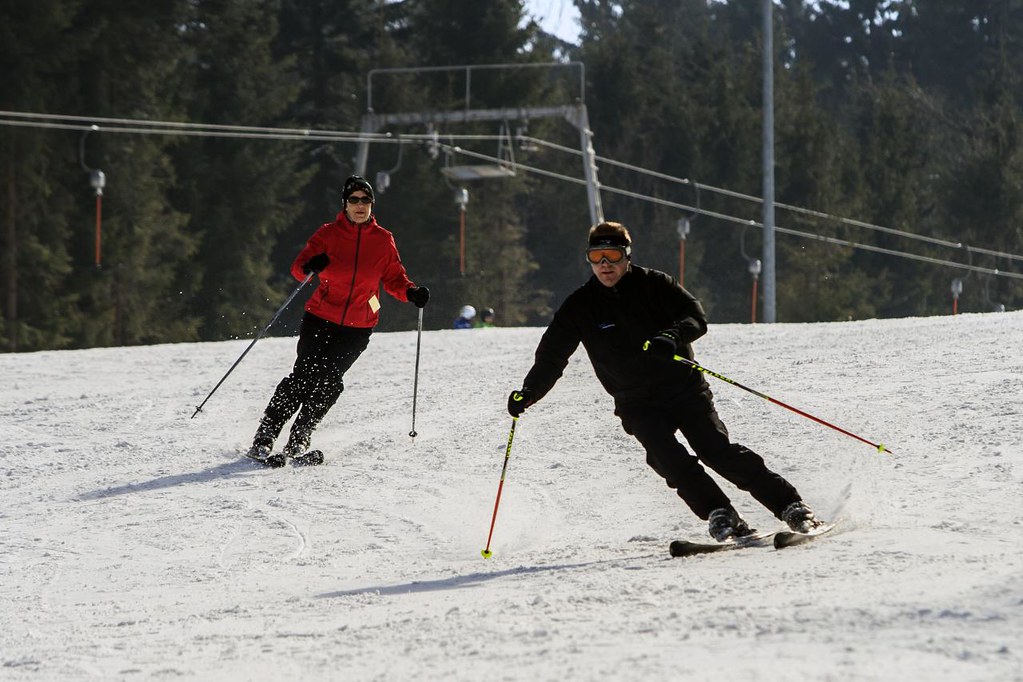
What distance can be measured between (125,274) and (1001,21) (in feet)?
136

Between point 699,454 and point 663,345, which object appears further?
point 699,454

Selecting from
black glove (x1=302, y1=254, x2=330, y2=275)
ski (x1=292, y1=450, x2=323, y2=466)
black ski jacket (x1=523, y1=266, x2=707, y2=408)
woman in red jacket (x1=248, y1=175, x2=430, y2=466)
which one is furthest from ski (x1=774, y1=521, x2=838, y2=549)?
ski (x1=292, y1=450, x2=323, y2=466)

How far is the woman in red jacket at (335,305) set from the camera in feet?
25.4

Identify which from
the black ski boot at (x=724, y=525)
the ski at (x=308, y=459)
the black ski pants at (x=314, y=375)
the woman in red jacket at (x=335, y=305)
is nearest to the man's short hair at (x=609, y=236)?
the black ski boot at (x=724, y=525)

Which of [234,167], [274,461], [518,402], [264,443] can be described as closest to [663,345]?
[518,402]

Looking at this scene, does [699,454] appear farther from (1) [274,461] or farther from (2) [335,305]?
(1) [274,461]

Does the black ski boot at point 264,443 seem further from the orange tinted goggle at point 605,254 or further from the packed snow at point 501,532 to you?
the orange tinted goggle at point 605,254

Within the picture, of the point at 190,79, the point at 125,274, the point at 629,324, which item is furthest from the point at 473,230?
the point at 629,324

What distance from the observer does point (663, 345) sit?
536cm

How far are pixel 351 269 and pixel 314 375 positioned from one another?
608 mm

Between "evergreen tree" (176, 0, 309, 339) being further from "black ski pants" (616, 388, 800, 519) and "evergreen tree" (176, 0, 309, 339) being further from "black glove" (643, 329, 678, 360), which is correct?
"black glove" (643, 329, 678, 360)

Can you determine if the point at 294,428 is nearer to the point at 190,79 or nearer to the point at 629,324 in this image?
the point at 629,324

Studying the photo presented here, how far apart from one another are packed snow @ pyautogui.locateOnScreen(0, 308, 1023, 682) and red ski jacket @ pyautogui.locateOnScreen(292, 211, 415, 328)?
853mm

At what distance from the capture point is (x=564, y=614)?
450 cm
